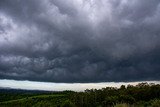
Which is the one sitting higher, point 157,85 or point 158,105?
point 157,85

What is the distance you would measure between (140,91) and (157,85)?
1448cm

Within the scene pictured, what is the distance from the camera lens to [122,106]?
28.9 m

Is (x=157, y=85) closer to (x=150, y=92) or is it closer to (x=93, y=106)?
(x=150, y=92)

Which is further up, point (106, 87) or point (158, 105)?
point (106, 87)

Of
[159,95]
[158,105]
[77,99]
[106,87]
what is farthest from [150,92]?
[158,105]

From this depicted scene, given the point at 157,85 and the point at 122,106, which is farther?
the point at 157,85

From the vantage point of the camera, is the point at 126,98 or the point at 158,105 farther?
the point at 126,98

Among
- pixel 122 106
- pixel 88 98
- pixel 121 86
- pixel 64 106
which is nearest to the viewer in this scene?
pixel 122 106

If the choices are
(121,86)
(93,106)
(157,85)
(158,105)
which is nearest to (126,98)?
(93,106)

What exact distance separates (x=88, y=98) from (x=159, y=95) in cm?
3624

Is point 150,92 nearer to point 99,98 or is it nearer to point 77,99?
point 99,98

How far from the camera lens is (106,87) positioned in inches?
7200

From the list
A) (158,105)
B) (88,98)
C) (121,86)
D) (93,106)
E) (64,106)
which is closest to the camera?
(158,105)

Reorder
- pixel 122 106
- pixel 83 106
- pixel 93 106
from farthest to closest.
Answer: pixel 83 106 < pixel 93 106 < pixel 122 106
